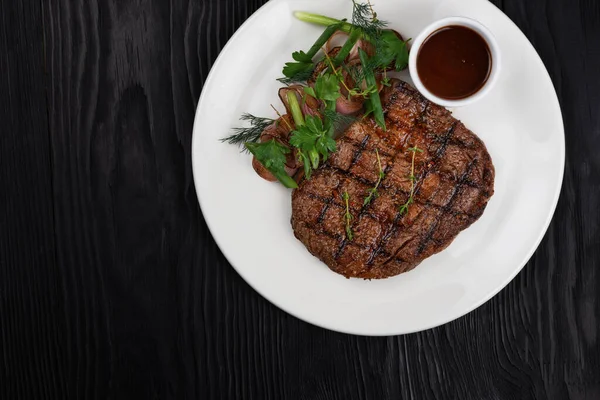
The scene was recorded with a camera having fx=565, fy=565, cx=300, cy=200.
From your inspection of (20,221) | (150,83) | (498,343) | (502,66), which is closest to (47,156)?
(20,221)

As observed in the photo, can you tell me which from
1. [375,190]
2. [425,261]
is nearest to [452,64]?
[375,190]

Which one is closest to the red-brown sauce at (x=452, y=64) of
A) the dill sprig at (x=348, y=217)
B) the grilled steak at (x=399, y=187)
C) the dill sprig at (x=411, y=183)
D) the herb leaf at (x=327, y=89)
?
the grilled steak at (x=399, y=187)

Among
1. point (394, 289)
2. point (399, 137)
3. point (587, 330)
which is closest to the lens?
point (399, 137)

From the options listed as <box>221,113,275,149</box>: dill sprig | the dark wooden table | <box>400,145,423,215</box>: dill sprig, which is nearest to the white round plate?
<box>221,113,275,149</box>: dill sprig

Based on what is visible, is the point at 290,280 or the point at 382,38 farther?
the point at 290,280

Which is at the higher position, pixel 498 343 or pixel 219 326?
pixel 219 326

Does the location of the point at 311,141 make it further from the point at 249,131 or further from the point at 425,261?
the point at 425,261

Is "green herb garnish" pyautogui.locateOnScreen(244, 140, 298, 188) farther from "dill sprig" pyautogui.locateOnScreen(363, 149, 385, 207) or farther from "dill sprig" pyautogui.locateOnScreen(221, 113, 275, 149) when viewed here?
"dill sprig" pyautogui.locateOnScreen(363, 149, 385, 207)

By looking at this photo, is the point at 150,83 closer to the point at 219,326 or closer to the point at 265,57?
the point at 265,57
